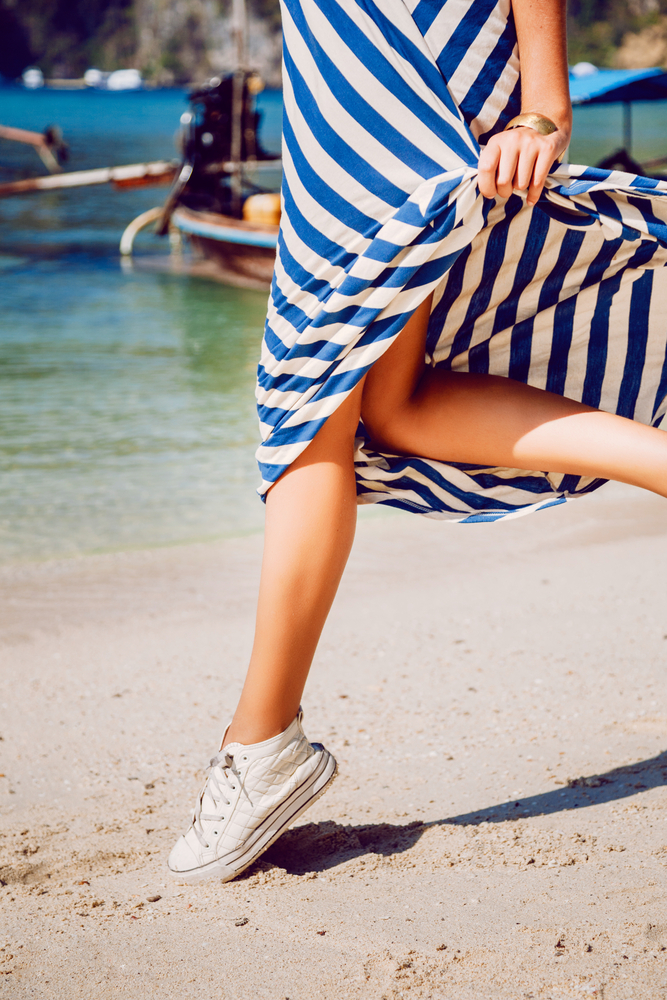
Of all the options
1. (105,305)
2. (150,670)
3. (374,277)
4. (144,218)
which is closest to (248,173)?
(144,218)

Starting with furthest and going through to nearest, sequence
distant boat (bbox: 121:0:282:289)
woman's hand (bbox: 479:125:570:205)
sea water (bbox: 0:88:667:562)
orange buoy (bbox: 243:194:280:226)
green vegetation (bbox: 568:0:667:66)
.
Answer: green vegetation (bbox: 568:0:667:66) → orange buoy (bbox: 243:194:280:226) → distant boat (bbox: 121:0:282:289) → sea water (bbox: 0:88:667:562) → woman's hand (bbox: 479:125:570:205)

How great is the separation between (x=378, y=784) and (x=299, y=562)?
0.66 m

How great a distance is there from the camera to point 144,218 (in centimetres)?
1423

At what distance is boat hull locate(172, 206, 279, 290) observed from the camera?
436 inches

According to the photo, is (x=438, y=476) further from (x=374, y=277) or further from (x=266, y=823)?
(x=266, y=823)

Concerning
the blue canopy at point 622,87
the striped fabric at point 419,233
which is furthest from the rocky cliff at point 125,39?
the striped fabric at point 419,233

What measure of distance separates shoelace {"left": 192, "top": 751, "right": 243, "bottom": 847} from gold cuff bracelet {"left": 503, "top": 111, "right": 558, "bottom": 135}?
3.19 ft

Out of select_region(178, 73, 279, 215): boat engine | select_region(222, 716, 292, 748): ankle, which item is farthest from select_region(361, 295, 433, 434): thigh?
select_region(178, 73, 279, 215): boat engine

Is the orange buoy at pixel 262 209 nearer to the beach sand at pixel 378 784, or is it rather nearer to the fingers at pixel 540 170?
the beach sand at pixel 378 784

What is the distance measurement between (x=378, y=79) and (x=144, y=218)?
13.9 metres

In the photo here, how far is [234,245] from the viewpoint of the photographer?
37.7 ft

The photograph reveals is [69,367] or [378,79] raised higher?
[378,79]

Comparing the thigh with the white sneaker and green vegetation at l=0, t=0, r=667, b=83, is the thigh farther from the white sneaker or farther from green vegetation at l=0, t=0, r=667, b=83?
green vegetation at l=0, t=0, r=667, b=83

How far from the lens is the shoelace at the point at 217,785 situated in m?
1.37
